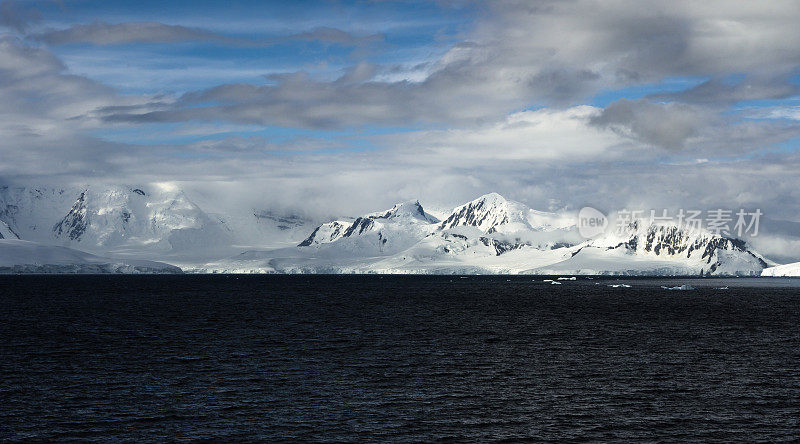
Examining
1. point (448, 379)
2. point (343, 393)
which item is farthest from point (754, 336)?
point (343, 393)

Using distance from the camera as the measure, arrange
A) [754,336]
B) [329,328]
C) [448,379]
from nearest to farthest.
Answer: [448,379] → [754,336] → [329,328]

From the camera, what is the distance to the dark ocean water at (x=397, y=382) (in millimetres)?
57188

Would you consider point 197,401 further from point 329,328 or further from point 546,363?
point 329,328

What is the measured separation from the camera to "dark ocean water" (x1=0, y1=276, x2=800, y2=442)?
57188 mm

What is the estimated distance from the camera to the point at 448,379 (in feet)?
254

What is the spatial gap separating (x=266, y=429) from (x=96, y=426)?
12745mm

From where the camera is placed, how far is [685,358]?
93.4m

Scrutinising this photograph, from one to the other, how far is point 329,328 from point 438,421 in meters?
74.5

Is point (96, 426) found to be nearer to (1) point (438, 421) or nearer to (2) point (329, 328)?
(1) point (438, 421)

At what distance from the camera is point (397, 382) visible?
7531cm

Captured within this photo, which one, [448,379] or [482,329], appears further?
[482,329]

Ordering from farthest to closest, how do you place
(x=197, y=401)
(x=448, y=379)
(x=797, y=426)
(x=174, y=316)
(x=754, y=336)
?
1. (x=174, y=316)
2. (x=754, y=336)
3. (x=448, y=379)
4. (x=197, y=401)
5. (x=797, y=426)

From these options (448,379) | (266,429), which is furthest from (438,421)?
(448,379)

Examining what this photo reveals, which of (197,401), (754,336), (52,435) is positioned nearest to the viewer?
(52,435)
